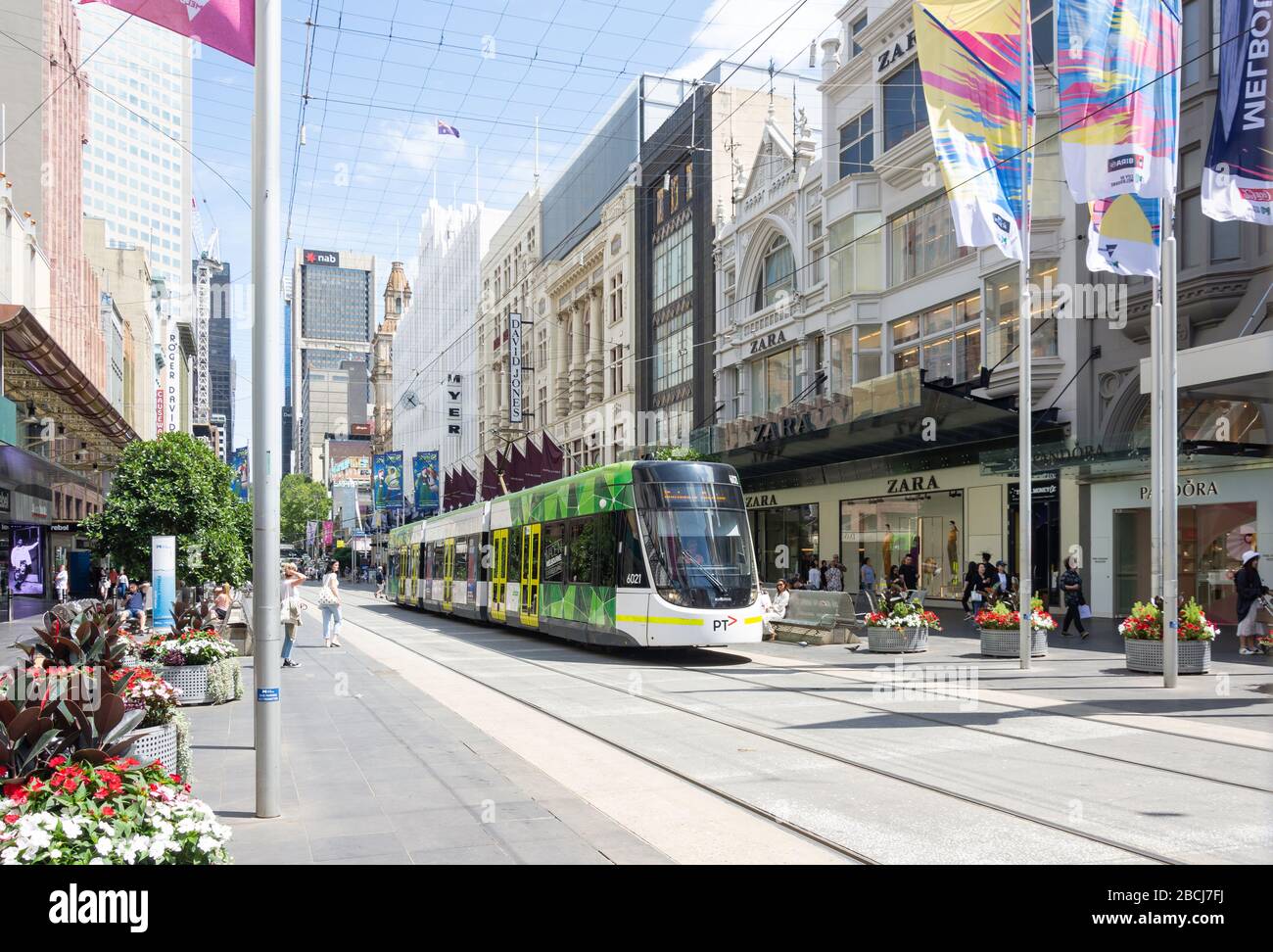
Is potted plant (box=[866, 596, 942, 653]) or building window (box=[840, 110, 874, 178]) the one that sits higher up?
building window (box=[840, 110, 874, 178])

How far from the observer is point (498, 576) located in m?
27.0

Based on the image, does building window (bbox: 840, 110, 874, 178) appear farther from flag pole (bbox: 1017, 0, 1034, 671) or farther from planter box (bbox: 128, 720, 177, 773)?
planter box (bbox: 128, 720, 177, 773)

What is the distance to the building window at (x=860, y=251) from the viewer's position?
33.7 m

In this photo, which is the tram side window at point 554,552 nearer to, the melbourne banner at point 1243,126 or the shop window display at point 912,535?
the melbourne banner at point 1243,126

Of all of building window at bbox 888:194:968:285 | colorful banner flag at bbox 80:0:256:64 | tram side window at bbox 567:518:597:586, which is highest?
building window at bbox 888:194:968:285

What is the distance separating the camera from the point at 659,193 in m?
50.4

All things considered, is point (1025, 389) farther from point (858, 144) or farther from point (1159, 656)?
point (858, 144)

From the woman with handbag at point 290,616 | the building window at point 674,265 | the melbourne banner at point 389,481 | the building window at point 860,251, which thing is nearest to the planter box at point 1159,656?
the woman with handbag at point 290,616

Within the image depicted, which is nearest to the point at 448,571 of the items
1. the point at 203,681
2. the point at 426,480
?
the point at 203,681

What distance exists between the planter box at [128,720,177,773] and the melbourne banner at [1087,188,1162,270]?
14.1 metres

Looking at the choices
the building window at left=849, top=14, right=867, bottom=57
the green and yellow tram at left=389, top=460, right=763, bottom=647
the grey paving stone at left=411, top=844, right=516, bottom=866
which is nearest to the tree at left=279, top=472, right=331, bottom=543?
the building window at left=849, top=14, right=867, bottom=57

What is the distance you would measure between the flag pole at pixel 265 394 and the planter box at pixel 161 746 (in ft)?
3.21

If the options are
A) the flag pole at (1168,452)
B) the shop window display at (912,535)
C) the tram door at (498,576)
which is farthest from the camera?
the shop window display at (912,535)

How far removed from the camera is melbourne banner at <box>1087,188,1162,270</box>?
1563cm
